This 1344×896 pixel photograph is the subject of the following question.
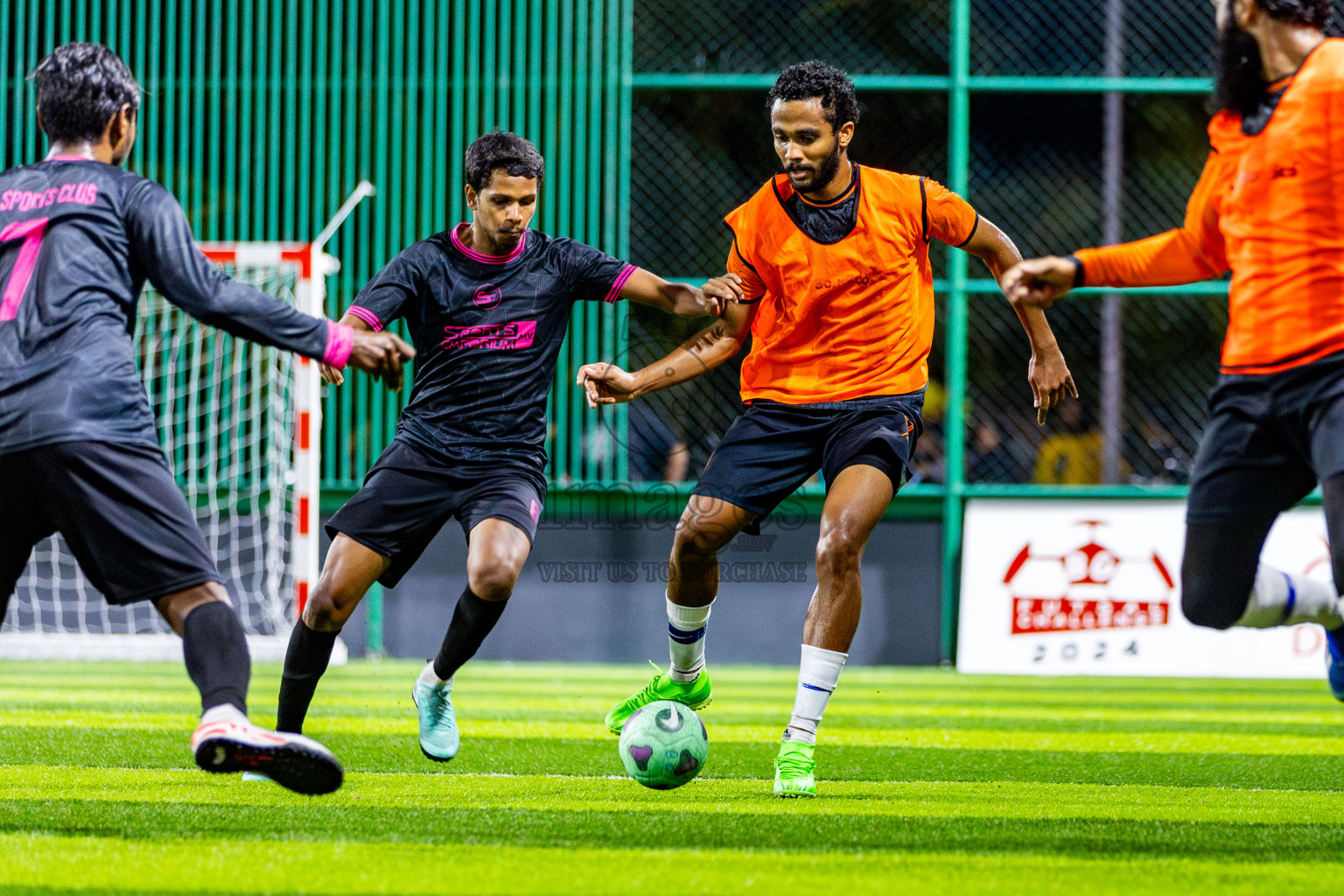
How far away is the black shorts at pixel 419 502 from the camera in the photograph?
5289 mm

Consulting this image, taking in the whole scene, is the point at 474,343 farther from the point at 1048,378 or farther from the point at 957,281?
the point at 957,281

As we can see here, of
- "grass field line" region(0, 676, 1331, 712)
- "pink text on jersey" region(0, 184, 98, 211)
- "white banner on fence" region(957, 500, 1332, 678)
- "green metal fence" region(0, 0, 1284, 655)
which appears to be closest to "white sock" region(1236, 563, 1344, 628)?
"pink text on jersey" region(0, 184, 98, 211)

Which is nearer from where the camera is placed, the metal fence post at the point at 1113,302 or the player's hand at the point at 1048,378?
the player's hand at the point at 1048,378

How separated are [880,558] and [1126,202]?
4.43m

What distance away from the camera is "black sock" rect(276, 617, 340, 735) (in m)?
5.23

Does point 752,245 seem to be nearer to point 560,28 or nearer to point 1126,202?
point 560,28

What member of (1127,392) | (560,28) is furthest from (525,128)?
(1127,392)

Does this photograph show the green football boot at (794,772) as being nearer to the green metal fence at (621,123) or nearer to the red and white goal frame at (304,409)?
the red and white goal frame at (304,409)

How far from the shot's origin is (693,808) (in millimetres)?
4781

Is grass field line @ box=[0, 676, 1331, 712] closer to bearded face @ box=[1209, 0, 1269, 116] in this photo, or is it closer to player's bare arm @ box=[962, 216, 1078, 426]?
player's bare arm @ box=[962, 216, 1078, 426]

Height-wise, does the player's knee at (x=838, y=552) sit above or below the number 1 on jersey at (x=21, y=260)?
below

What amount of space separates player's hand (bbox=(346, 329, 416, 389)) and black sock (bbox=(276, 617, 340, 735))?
53.6 inches

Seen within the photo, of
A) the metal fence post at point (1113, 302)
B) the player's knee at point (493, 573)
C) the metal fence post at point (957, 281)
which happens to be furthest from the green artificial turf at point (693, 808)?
the metal fence post at point (1113, 302)

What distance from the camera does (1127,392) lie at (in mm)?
13969
